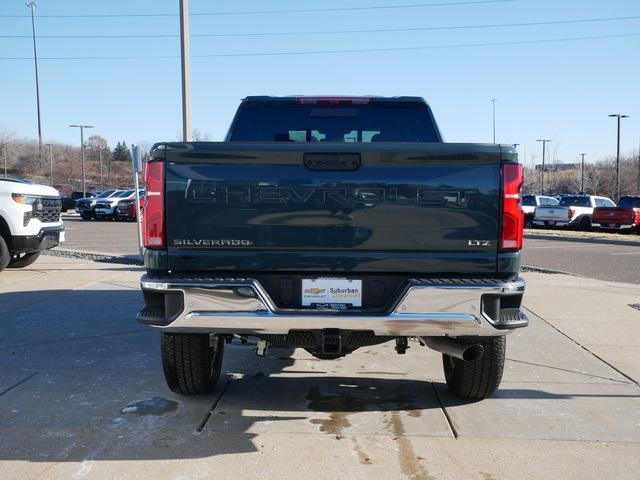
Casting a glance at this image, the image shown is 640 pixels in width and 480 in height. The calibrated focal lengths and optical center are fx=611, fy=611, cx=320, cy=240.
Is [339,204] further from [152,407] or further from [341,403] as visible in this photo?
[152,407]

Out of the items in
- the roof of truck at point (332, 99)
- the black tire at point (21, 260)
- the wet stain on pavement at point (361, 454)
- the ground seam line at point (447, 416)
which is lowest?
the ground seam line at point (447, 416)

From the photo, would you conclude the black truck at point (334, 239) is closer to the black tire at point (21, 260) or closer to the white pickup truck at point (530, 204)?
the black tire at point (21, 260)

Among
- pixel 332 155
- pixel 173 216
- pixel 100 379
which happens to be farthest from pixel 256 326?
pixel 100 379

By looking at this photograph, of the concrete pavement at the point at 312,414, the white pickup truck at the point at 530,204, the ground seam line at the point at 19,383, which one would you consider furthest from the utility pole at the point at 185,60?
the white pickup truck at the point at 530,204

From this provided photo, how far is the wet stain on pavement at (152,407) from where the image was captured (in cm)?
414

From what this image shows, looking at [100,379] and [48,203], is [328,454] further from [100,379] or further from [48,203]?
[48,203]

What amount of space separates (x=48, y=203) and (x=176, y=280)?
8025 millimetres

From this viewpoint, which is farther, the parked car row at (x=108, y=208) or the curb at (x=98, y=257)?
the parked car row at (x=108, y=208)

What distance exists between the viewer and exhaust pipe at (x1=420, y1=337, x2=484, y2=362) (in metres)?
3.84

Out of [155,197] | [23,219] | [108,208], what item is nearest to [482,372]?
[155,197]

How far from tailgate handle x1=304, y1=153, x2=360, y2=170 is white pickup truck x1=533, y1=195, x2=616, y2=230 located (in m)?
26.4

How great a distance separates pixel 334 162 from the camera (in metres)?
3.51

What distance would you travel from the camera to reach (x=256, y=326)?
347cm

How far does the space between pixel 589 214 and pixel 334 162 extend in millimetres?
27231
